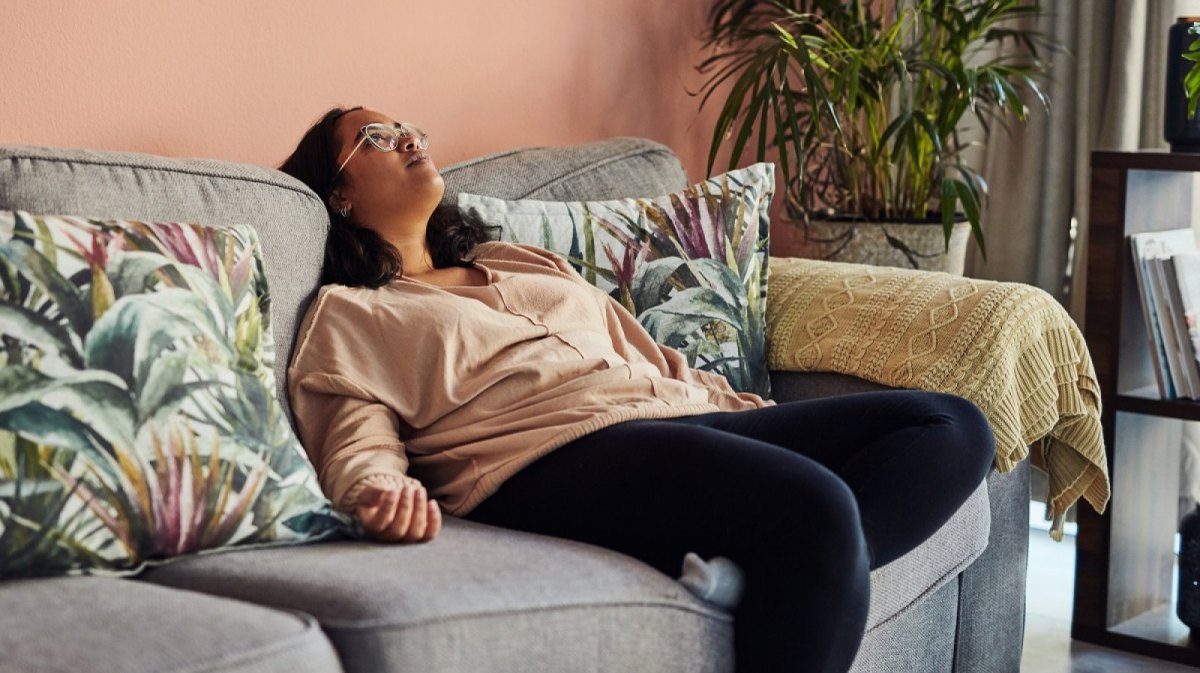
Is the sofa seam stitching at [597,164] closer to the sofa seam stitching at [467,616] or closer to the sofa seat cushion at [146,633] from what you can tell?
the sofa seam stitching at [467,616]

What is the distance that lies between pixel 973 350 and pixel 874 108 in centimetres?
105

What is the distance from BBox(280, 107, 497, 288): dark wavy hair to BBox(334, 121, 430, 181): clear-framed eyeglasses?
4cm

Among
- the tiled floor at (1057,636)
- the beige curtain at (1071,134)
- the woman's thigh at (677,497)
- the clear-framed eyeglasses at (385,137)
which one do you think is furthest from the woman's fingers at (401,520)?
the beige curtain at (1071,134)

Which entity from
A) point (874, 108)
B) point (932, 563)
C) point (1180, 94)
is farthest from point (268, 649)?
point (874, 108)

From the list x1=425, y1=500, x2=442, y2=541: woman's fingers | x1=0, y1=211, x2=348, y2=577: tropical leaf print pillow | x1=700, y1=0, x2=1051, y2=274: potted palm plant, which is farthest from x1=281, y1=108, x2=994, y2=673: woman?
x1=700, y1=0, x2=1051, y2=274: potted palm plant

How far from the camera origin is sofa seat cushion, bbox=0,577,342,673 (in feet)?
3.62

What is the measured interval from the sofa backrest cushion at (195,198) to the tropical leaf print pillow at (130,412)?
0.43 ft

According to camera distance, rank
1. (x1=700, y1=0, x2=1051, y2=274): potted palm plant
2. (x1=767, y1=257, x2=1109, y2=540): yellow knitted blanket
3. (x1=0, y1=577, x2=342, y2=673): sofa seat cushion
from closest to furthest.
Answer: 1. (x1=0, y1=577, x2=342, y2=673): sofa seat cushion
2. (x1=767, y1=257, x2=1109, y2=540): yellow knitted blanket
3. (x1=700, y1=0, x2=1051, y2=274): potted palm plant

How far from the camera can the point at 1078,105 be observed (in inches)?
124

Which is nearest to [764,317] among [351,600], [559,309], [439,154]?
[559,309]

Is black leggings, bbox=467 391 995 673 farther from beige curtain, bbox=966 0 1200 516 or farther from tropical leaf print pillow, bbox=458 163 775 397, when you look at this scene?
beige curtain, bbox=966 0 1200 516

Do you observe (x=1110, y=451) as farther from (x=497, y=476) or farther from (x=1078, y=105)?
(x=497, y=476)

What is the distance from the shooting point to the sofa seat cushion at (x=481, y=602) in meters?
1.25

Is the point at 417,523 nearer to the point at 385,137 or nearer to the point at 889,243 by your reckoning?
the point at 385,137
